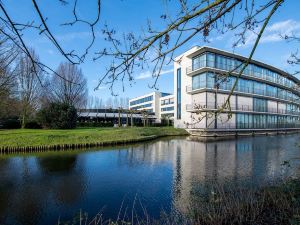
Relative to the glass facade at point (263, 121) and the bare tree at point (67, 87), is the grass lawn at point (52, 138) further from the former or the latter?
the glass facade at point (263, 121)

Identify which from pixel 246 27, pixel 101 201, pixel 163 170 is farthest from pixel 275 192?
pixel 163 170

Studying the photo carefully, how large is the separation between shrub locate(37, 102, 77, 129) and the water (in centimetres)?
1326

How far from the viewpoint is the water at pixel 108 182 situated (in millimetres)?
5984

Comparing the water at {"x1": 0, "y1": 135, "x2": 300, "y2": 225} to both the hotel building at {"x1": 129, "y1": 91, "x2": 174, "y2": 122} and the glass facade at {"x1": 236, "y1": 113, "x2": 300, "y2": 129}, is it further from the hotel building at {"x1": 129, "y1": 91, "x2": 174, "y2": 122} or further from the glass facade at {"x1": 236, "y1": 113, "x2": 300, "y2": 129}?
the hotel building at {"x1": 129, "y1": 91, "x2": 174, "y2": 122}

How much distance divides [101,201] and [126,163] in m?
5.16

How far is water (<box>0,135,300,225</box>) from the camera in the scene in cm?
598

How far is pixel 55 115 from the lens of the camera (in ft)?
84.5

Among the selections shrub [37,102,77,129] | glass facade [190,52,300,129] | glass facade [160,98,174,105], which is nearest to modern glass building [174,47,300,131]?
glass facade [190,52,300,129]

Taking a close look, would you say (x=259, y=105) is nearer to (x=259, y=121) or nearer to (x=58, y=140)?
(x=259, y=121)

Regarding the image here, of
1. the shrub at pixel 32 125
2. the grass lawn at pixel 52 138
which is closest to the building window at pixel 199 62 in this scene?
the grass lawn at pixel 52 138

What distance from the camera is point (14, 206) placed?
6.12 m

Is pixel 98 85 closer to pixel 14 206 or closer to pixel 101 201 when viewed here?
pixel 101 201

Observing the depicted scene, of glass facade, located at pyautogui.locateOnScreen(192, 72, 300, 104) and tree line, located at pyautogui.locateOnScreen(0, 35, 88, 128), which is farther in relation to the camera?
glass facade, located at pyautogui.locateOnScreen(192, 72, 300, 104)

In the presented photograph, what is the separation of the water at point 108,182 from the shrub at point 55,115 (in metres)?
13.3
